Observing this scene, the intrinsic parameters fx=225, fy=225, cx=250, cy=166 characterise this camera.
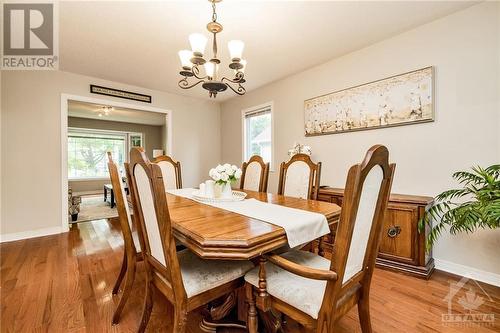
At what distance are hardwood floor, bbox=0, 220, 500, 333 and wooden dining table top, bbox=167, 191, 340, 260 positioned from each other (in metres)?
0.72

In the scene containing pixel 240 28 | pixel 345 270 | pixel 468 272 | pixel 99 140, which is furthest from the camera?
pixel 99 140

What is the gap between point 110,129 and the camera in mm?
7215

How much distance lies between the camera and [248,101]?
4.36 meters

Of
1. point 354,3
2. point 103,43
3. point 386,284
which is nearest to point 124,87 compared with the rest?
point 103,43

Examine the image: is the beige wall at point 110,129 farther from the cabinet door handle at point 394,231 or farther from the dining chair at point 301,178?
the cabinet door handle at point 394,231

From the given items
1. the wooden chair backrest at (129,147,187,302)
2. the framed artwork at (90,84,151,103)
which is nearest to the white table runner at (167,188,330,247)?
the wooden chair backrest at (129,147,187,302)

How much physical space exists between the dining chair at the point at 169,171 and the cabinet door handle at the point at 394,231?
2.46m

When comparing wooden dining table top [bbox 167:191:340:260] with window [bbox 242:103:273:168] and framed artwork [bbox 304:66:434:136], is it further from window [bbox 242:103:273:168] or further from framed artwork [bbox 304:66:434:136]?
window [bbox 242:103:273:168]

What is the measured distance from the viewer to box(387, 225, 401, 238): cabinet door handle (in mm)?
2133

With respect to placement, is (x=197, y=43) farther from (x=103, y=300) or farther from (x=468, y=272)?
(x=468, y=272)

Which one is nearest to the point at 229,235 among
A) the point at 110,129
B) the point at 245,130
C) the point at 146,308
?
the point at 146,308

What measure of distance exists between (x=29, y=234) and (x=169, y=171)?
2.20 metres

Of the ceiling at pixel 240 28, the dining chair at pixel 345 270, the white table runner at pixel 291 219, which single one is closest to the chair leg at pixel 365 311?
the dining chair at pixel 345 270

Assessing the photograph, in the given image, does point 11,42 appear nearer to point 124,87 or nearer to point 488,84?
point 124,87
